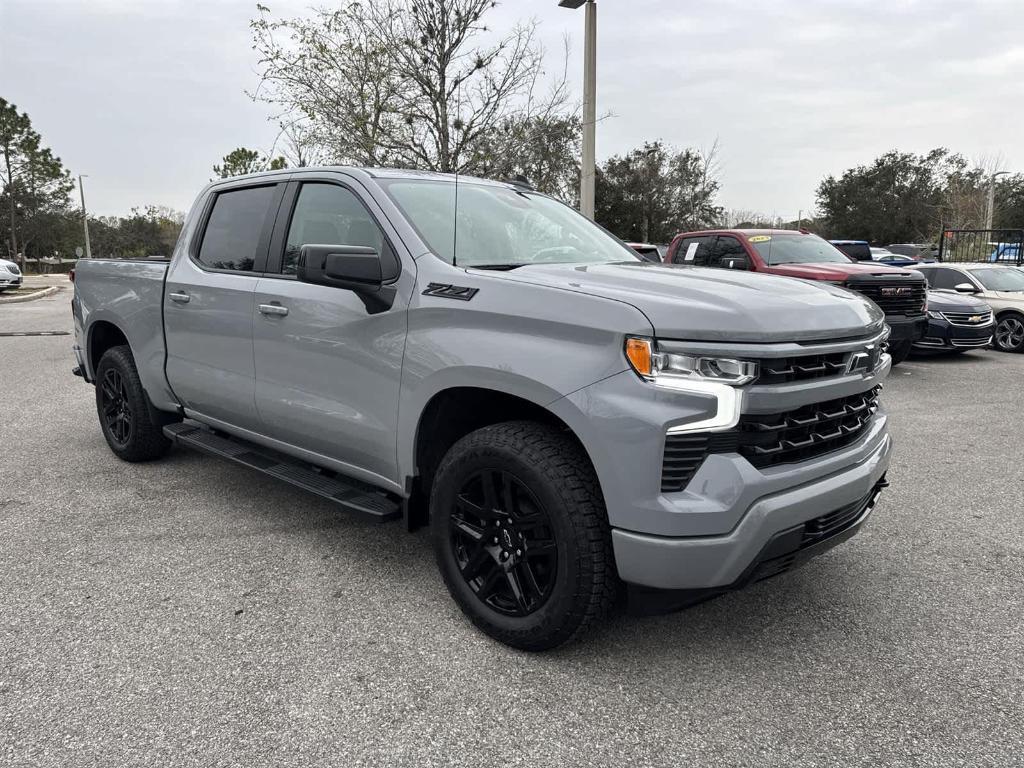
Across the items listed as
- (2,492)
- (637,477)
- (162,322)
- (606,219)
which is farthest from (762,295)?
(606,219)

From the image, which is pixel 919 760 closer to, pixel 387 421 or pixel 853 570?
pixel 853 570

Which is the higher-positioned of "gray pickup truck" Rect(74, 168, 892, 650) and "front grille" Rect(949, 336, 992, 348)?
"gray pickup truck" Rect(74, 168, 892, 650)

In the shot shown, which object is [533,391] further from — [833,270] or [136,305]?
[833,270]

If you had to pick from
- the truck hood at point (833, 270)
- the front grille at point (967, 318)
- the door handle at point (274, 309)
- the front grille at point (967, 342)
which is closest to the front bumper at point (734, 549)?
the door handle at point (274, 309)

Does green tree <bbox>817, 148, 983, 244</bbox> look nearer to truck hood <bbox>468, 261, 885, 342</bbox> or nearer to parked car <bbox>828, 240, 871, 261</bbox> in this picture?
parked car <bbox>828, 240, 871, 261</bbox>

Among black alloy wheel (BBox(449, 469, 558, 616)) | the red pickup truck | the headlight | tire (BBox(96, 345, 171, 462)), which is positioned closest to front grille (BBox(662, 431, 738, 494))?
the headlight

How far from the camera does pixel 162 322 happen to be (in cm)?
450

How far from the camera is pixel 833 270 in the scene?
364 inches

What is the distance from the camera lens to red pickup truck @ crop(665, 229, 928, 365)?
8.90 m

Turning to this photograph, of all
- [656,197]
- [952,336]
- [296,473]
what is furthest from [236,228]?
[656,197]

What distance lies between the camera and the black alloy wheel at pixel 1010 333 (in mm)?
11875

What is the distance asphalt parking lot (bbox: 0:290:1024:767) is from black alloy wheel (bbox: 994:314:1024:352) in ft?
30.1

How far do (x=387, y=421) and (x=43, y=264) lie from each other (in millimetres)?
67723

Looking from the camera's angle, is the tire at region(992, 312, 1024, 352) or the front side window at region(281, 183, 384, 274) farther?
the tire at region(992, 312, 1024, 352)
